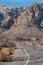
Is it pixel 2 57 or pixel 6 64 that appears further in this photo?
pixel 2 57

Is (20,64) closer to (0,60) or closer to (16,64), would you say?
(16,64)

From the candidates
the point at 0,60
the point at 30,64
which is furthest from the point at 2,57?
the point at 30,64

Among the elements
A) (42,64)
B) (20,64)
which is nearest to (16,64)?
(20,64)

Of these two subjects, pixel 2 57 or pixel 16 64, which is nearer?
pixel 16 64

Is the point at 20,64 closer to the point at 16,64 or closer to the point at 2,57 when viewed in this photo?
the point at 16,64

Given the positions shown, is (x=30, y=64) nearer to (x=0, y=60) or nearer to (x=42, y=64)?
(x=42, y=64)

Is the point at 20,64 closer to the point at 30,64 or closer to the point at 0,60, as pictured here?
the point at 30,64

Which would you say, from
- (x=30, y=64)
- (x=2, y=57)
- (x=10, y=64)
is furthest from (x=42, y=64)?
(x=2, y=57)
